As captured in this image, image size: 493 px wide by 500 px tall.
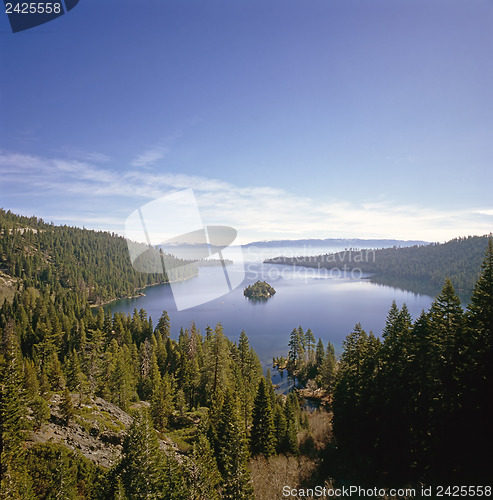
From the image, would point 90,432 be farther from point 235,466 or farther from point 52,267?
point 52,267

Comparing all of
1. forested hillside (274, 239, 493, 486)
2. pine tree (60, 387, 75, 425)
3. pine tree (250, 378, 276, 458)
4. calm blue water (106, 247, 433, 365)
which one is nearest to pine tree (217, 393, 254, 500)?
pine tree (250, 378, 276, 458)

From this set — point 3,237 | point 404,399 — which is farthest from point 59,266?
point 404,399

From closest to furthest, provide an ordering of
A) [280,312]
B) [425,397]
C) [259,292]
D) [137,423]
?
[137,423], [425,397], [280,312], [259,292]


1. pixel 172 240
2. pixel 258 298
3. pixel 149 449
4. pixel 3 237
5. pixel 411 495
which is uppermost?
pixel 3 237

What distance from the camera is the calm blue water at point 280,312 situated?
284 ft

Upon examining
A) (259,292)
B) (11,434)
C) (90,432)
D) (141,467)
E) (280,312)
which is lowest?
A: (280,312)

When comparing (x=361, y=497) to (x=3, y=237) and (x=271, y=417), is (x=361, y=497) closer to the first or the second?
(x=271, y=417)

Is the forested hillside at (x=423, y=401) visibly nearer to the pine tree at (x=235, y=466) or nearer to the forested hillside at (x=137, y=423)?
the forested hillside at (x=137, y=423)

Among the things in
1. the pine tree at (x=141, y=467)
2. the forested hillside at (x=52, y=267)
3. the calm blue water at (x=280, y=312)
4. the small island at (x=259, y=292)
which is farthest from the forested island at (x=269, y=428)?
the small island at (x=259, y=292)

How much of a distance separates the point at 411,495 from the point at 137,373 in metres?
44.1

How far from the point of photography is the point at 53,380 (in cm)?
3181

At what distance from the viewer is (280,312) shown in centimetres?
12025

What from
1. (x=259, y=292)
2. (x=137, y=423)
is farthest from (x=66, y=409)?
(x=259, y=292)

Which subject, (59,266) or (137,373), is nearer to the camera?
(137,373)
